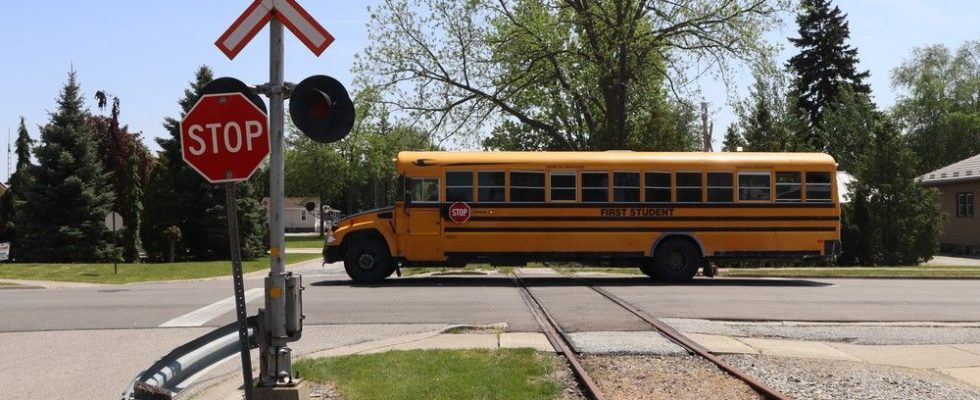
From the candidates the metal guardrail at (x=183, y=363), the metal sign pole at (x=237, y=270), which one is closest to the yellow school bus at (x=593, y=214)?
the metal guardrail at (x=183, y=363)

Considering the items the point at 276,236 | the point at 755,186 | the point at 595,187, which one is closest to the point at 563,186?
the point at 595,187

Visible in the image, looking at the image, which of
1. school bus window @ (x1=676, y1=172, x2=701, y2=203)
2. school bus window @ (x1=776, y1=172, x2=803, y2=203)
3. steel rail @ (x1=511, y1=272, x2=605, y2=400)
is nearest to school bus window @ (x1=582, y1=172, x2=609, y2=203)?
school bus window @ (x1=676, y1=172, x2=701, y2=203)

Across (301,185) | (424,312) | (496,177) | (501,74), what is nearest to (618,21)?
(501,74)

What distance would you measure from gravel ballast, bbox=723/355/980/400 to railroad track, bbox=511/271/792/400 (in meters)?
0.22

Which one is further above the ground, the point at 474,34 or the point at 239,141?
the point at 474,34

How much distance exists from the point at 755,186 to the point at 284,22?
14.4 metres

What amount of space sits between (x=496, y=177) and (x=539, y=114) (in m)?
19.5

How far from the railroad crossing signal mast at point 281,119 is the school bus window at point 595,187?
12572 mm

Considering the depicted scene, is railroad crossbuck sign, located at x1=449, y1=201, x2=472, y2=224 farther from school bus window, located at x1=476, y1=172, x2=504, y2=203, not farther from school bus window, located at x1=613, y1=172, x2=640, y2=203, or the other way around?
school bus window, located at x1=613, y1=172, x2=640, y2=203

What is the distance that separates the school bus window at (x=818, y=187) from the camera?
19281 millimetres

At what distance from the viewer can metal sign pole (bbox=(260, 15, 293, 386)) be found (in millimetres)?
6621

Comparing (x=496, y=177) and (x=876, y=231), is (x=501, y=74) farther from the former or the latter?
(x=496, y=177)

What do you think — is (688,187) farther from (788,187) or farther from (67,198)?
(67,198)

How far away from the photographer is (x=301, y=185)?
269ft
